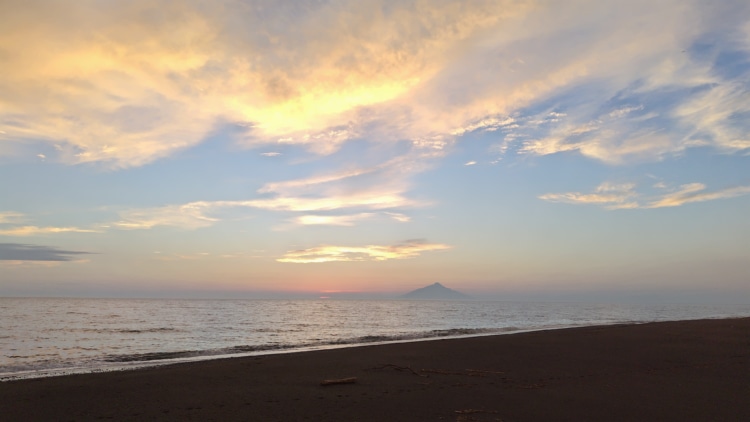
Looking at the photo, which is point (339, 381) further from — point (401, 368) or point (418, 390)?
point (401, 368)

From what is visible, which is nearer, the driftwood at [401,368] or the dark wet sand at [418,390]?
the dark wet sand at [418,390]

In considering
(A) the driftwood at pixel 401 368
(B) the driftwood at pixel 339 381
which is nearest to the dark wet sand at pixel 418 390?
(A) the driftwood at pixel 401 368

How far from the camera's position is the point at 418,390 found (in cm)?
1092

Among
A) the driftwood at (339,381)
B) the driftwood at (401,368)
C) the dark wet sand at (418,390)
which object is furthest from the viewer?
the driftwood at (401,368)

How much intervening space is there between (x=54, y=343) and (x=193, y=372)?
1849cm

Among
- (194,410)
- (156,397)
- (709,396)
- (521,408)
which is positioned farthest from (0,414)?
(709,396)

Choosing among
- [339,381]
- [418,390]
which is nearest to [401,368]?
[339,381]

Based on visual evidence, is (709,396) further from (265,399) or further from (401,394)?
(265,399)

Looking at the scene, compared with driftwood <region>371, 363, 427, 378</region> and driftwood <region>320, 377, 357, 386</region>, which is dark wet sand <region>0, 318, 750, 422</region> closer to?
driftwood <region>371, 363, 427, 378</region>

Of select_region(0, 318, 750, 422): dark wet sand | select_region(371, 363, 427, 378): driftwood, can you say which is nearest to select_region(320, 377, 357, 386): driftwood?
select_region(0, 318, 750, 422): dark wet sand

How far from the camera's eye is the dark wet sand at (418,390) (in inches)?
348

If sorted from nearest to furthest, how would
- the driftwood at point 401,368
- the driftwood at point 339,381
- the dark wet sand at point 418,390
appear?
the dark wet sand at point 418,390 → the driftwood at point 339,381 → the driftwood at point 401,368

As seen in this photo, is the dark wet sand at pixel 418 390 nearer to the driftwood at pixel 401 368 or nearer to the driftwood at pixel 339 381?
the driftwood at pixel 401 368

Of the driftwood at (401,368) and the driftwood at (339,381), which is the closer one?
the driftwood at (339,381)
